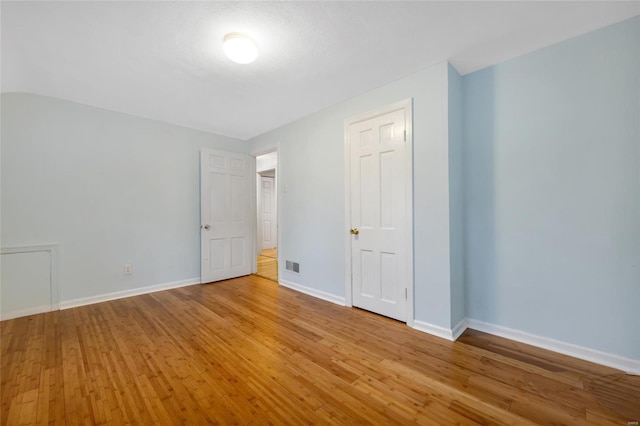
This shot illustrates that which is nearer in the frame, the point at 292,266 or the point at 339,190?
the point at 339,190

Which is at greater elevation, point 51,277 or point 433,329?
point 51,277

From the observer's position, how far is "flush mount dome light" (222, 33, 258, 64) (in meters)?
1.95

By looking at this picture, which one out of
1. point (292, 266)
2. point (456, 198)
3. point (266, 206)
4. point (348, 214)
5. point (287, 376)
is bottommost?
point (287, 376)

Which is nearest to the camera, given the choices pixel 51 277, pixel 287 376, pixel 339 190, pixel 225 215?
pixel 287 376

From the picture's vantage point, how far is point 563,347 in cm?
206

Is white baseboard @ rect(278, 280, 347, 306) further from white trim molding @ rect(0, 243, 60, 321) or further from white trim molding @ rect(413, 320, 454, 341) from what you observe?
white trim molding @ rect(0, 243, 60, 321)

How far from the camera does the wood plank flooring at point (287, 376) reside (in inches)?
57.6

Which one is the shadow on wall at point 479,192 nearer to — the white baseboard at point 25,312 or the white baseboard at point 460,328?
the white baseboard at point 460,328

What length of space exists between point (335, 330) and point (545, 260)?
1957 mm

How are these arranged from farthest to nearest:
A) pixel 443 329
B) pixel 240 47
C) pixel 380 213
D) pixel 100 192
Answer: pixel 100 192 < pixel 380 213 < pixel 443 329 < pixel 240 47

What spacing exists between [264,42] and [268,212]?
6075 millimetres

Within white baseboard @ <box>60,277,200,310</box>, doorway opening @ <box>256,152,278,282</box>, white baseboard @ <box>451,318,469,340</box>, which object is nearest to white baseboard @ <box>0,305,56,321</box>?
white baseboard @ <box>60,277,200,310</box>

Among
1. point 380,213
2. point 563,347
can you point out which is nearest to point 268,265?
point 380,213

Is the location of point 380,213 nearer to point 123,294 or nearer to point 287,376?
point 287,376
